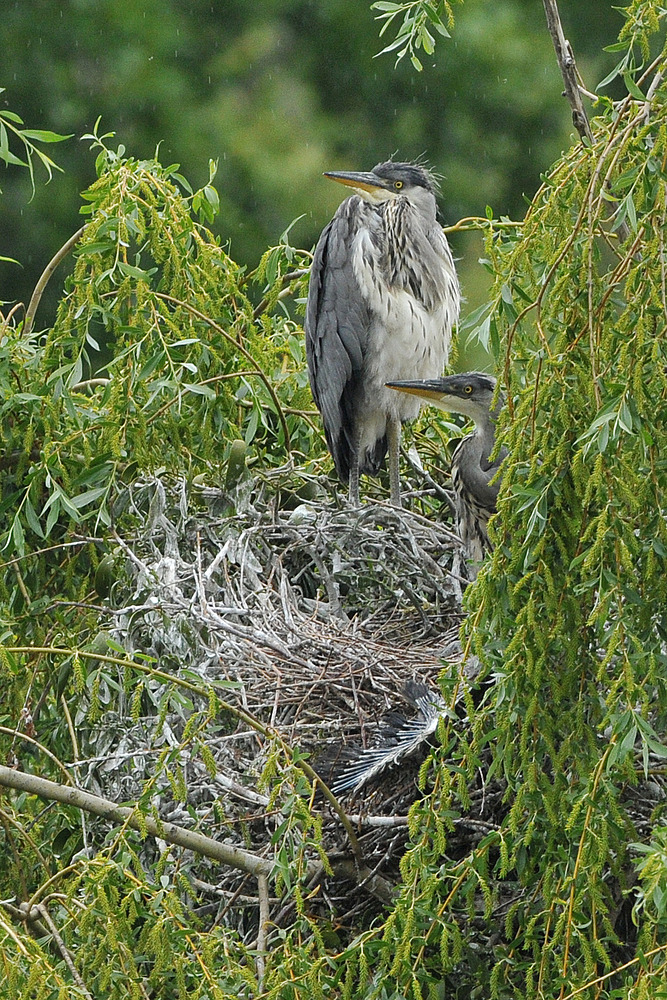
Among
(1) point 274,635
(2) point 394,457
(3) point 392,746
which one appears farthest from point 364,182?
(3) point 392,746

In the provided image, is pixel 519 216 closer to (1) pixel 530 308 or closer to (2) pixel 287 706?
(2) pixel 287 706

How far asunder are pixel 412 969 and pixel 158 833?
0.45 m

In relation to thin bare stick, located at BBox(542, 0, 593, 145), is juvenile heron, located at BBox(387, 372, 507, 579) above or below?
below

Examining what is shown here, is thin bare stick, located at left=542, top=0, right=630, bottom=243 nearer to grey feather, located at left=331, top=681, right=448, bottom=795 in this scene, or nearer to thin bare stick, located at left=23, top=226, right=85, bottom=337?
grey feather, located at left=331, top=681, right=448, bottom=795

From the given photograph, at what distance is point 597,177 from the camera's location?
179 cm

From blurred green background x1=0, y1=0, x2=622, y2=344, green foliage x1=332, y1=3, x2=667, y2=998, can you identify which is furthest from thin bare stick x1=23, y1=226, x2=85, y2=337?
blurred green background x1=0, y1=0, x2=622, y2=344

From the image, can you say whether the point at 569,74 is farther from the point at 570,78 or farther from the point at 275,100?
the point at 275,100

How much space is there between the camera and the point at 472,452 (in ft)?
10.6

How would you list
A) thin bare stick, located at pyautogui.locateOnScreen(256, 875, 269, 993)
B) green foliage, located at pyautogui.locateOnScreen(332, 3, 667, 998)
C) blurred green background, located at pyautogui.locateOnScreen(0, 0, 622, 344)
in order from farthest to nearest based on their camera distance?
blurred green background, located at pyautogui.locateOnScreen(0, 0, 622, 344) → thin bare stick, located at pyautogui.locateOnScreen(256, 875, 269, 993) → green foliage, located at pyautogui.locateOnScreen(332, 3, 667, 998)

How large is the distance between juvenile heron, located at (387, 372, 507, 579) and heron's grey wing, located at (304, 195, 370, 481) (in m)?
0.37

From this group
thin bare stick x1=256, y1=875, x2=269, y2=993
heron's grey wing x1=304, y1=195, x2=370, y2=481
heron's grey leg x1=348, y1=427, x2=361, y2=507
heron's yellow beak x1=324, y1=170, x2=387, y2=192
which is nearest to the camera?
thin bare stick x1=256, y1=875, x2=269, y2=993

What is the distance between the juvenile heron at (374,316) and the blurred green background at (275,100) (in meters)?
4.00

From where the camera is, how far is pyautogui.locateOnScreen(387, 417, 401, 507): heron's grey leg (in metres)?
3.57

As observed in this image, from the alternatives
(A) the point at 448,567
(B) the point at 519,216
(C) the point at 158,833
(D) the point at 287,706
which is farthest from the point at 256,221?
(C) the point at 158,833
